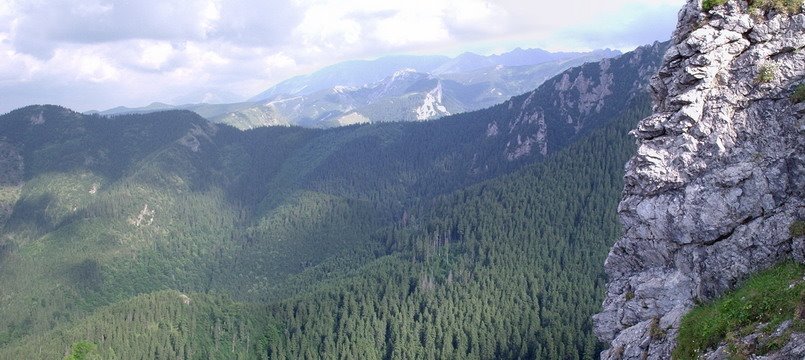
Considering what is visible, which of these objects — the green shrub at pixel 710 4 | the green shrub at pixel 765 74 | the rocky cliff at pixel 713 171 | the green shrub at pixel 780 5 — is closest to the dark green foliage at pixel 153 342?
the rocky cliff at pixel 713 171

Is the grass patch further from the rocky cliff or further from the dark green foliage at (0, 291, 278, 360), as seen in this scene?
the dark green foliage at (0, 291, 278, 360)

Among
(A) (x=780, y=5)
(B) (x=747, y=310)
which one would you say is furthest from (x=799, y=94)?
(B) (x=747, y=310)

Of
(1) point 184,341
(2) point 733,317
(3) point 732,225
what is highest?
(3) point 732,225

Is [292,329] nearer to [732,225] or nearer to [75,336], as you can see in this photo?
[75,336]

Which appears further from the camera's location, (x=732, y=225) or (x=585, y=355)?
(x=585, y=355)

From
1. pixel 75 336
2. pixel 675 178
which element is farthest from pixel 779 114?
pixel 75 336

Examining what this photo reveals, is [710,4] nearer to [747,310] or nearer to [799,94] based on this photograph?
[799,94]

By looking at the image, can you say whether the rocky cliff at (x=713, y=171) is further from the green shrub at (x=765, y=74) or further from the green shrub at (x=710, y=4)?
the green shrub at (x=710, y=4)
